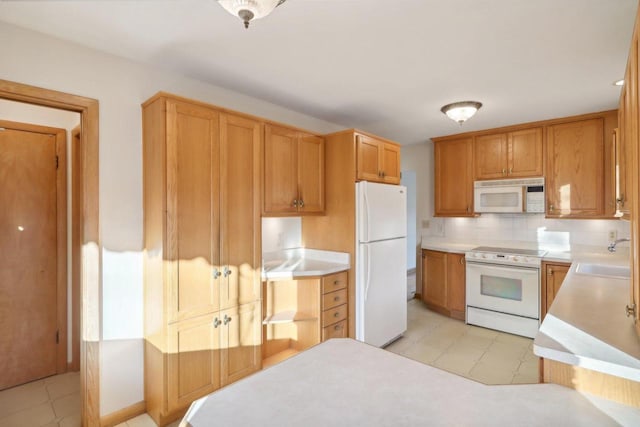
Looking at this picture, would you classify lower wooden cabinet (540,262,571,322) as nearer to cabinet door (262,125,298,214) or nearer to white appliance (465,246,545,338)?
white appliance (465,246,545,338)

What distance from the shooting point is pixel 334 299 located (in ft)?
9.70

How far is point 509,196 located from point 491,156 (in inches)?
22.8

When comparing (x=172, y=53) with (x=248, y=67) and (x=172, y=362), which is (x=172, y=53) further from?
(x=172, y=362)

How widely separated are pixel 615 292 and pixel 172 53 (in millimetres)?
3156

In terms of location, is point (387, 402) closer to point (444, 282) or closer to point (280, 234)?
point (280, 234)

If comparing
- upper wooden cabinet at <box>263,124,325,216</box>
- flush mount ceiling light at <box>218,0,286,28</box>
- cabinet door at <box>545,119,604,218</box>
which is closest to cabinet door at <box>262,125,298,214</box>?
upper wooden cabinet at <box>263,124,325,216</box>

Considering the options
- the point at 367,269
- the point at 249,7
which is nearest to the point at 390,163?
the point at 367,269

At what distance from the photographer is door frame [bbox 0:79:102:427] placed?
209 centimetres

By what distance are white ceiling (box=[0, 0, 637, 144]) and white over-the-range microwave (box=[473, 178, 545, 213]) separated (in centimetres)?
105

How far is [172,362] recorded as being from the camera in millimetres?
2105

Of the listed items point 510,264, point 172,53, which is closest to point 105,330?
point 172,53

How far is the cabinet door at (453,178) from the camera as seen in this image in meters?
4.37

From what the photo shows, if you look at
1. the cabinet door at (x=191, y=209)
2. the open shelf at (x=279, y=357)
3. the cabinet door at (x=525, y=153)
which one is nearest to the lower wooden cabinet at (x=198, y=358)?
the cabinet door at (x=191, y=209)

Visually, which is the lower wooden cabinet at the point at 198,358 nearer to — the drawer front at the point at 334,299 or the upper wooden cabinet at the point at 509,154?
the drawer front at the point at 334,299
